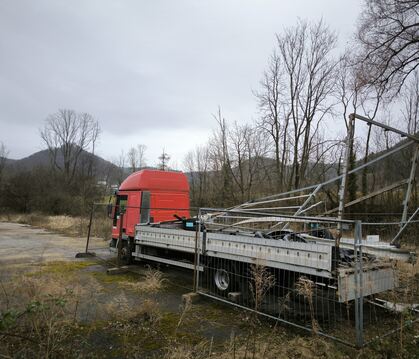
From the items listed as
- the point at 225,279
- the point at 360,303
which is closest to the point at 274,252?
the point at 360,303

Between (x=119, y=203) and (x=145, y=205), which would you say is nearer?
(x=145, y=205)

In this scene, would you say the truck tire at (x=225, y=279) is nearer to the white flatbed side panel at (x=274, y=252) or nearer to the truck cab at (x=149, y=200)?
the white flatbed side panel at (x=274, y=252)

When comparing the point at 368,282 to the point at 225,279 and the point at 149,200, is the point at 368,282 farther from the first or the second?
the point at 149,200

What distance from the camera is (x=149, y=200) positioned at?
991 cm

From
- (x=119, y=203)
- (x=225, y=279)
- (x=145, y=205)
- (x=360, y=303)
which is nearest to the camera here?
(x=360, y=303)

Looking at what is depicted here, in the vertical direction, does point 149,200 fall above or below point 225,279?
above

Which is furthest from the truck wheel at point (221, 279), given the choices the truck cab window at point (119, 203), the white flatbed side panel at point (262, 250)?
the truck cab window at point (119, 203)

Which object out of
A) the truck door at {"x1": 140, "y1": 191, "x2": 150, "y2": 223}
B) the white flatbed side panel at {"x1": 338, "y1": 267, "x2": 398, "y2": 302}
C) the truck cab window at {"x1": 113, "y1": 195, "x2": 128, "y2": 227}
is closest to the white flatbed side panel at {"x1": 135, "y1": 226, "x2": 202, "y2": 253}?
the truck door at {"x1": 140, "y1": 191, "x2": 150, "y2": 223}

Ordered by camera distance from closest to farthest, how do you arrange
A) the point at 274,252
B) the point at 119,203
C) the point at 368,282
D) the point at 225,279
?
the point at 368,282 → the point at 274,252 → the point at 225,279 → the point at 119,203

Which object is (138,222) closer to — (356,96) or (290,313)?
(290,313)

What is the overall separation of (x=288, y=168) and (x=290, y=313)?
2113 centimetres

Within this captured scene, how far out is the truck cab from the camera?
389 inches

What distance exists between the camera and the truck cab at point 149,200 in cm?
989

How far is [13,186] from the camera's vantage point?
39.9 m
